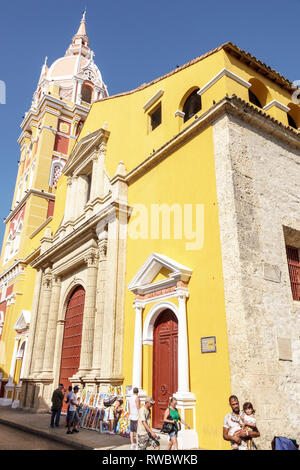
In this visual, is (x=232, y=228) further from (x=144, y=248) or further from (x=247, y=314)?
(x=144, y=248)

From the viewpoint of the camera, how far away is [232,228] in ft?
27.0

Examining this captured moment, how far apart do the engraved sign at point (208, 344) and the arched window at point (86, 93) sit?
93.3 ft

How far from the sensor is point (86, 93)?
1280 inches

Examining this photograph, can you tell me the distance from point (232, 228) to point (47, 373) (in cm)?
1110

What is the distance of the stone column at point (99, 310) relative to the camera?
11.6 meters

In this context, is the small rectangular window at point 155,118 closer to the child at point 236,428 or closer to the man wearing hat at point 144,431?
the man wearing hat at point 144,431

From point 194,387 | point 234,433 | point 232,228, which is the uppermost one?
point 232,228

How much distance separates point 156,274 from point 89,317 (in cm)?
380

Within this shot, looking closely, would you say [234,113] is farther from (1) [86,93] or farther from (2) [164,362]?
(1) [86,93]

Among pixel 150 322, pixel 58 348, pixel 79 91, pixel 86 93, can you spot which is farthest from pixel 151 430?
Result: pixel 86 93

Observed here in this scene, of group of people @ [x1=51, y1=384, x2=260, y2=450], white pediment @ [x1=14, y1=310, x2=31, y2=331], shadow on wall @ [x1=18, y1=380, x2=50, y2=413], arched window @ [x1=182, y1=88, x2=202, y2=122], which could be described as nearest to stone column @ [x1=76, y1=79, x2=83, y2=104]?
white pediment @ [x1=14, y1=310, x2=31, y2=331]

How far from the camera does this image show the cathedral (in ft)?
25.1

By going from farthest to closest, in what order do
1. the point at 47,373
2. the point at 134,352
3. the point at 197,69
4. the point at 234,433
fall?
the point at 47,373 < the point at 197,69 < the point at 134,352 < the point at 234,433

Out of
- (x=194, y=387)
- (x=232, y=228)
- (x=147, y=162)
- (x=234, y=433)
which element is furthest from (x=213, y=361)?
(x=147, y=162)
